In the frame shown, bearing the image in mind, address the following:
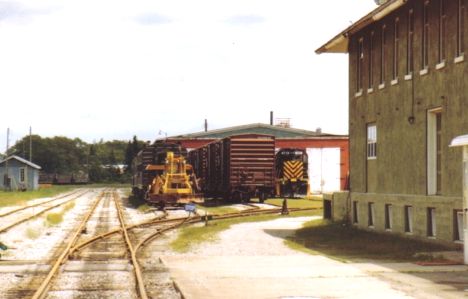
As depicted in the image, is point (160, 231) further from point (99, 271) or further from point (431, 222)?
point (99, 271)

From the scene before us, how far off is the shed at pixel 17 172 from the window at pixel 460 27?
89612 mm

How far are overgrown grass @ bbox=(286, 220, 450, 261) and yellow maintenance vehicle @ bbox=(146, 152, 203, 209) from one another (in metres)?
15.9

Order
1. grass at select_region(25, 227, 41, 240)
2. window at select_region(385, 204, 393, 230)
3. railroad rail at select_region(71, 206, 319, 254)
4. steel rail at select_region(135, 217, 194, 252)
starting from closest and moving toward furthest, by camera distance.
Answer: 1. steel rail at select_region(135, 217, 194, 252)
2. railroad rail at select_region(71, 206, 319, 254)
3. window at select_region(385, 204, 393, 230)
4. grass at select_region(25, 227, 41, 240)

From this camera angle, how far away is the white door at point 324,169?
67625mm

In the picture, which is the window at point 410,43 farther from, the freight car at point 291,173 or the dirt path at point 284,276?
the freight car at point 291,173

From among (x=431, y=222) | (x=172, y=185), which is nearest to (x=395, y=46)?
(x=431, y=222)

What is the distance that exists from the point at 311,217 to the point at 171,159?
36.4 feet

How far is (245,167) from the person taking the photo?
152 feet

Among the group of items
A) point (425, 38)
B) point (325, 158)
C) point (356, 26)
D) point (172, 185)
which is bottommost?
point (172, 185)

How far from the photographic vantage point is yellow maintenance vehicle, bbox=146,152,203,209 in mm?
43500

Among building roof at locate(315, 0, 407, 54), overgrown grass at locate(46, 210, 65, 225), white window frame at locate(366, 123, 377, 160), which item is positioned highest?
building roof at locate(315, 0, 407, 54)

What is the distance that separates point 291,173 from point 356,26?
28.7 m

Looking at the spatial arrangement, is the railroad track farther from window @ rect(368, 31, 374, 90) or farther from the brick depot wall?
window @ rect(368, 31, 374, 90)

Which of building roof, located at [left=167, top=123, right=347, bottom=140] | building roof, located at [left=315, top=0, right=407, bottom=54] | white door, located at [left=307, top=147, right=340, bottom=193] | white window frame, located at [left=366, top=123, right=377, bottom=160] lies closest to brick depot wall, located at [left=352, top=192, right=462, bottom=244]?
white window frame, located at [left=366, top=123, right=377, bottom=160]
